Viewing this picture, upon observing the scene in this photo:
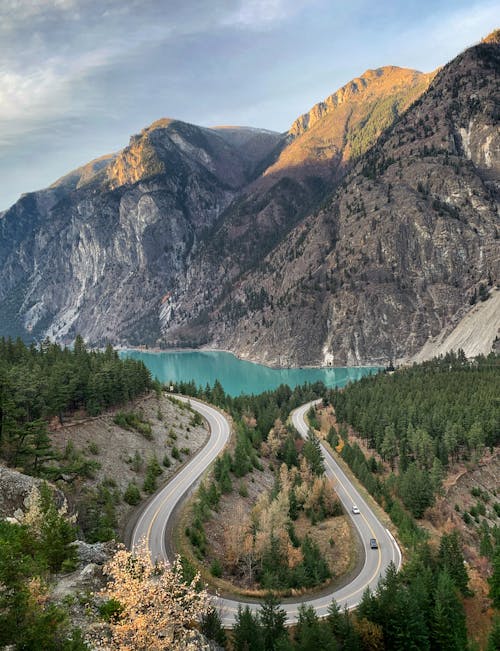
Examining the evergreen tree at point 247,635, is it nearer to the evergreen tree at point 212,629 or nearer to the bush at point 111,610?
the evergreen tree at point 212,629

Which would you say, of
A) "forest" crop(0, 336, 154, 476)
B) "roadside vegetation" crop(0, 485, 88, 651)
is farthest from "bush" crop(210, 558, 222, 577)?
"roadside vegetation" crop(0, 485, 88, 651)

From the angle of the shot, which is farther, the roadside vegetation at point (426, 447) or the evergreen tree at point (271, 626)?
the roadside vegetation at point (426, 447)

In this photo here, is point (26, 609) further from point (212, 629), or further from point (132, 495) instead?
point (132, 495)

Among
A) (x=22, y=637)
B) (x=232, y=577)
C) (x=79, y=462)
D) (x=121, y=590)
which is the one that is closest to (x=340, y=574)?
(x=232, y=577)

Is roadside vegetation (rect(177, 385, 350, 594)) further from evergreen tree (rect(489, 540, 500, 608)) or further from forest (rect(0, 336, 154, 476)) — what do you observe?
forest (rect(0, 336, 154, 476))

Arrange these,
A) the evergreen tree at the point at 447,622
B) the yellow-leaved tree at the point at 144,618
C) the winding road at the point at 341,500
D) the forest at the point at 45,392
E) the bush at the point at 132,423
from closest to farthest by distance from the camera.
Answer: the yellow-leaved tree at the point at 144,618 → the evergreen tree at the point at 447,622 → the winding road at the point at 341,500 → the forest at the point at 45,392 → the bush at the point at 132,423

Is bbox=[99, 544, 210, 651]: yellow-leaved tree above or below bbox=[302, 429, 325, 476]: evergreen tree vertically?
above

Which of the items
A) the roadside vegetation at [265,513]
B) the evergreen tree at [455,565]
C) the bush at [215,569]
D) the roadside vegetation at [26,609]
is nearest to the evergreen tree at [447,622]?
the evergreen tree at [455,565]

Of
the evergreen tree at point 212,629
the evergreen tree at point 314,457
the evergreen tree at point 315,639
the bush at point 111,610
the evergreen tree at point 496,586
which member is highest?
the bush at point 111,610

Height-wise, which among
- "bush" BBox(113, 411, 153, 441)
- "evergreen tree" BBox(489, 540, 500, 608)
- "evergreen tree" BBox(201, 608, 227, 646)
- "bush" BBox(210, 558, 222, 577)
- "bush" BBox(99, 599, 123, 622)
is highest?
"bush" BBox(99, 599, 123, 622)

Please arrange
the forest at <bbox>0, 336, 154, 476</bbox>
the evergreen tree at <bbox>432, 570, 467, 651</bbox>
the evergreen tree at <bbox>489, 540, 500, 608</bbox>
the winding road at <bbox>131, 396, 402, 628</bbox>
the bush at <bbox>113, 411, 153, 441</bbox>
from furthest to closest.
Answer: the bush at <bbox>113, 411, 153, 441</bbox> < the forest at <bbox>0, 336, 154, 476</bbox> < the evergreen tree at <bbox>489, 540, 500, 608</bbox> < the winding road at <bbox>131, 396, 402, 628</bbox> < the evergreen tree at <bbox>432, 570, 467, 651</bbox>

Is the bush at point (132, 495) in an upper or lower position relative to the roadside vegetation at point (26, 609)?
lower
